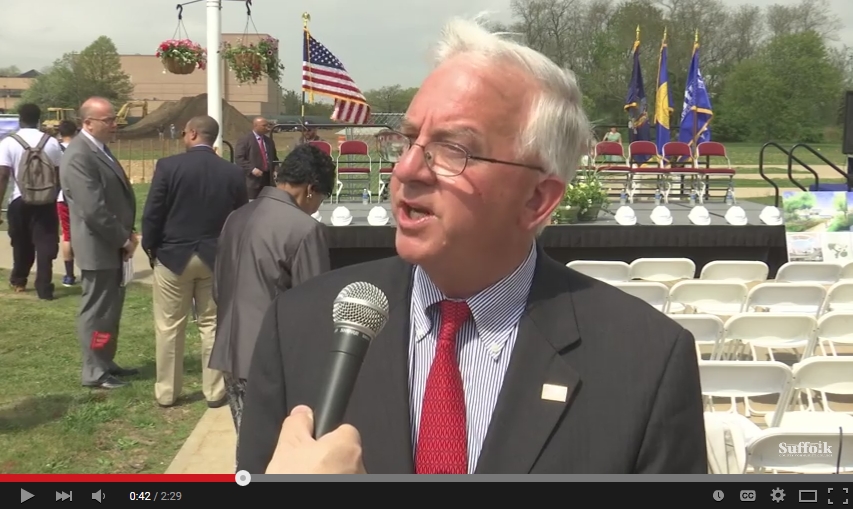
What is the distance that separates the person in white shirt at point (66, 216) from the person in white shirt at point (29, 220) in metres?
0.19

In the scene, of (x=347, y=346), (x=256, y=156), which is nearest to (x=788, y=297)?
(x=347, y=346)

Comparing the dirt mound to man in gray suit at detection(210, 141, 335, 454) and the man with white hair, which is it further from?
the man with white hair

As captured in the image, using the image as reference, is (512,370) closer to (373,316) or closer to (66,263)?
(373,316)

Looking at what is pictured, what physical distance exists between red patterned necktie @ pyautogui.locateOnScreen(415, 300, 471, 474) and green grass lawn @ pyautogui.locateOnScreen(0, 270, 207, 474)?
11.9ft

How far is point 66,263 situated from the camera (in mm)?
9602

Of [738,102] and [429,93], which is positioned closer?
[429,93]

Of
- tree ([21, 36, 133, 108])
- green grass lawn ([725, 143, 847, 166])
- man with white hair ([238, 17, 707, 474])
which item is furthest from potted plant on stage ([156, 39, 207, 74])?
tree ([21, 36, 133, 108])

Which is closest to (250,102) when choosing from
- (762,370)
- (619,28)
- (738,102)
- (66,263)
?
(619,28)

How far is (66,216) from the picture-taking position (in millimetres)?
9258

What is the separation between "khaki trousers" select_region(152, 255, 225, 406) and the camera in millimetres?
5738

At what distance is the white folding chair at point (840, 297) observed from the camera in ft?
21.8

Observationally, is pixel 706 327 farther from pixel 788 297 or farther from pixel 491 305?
pixel 491 305
